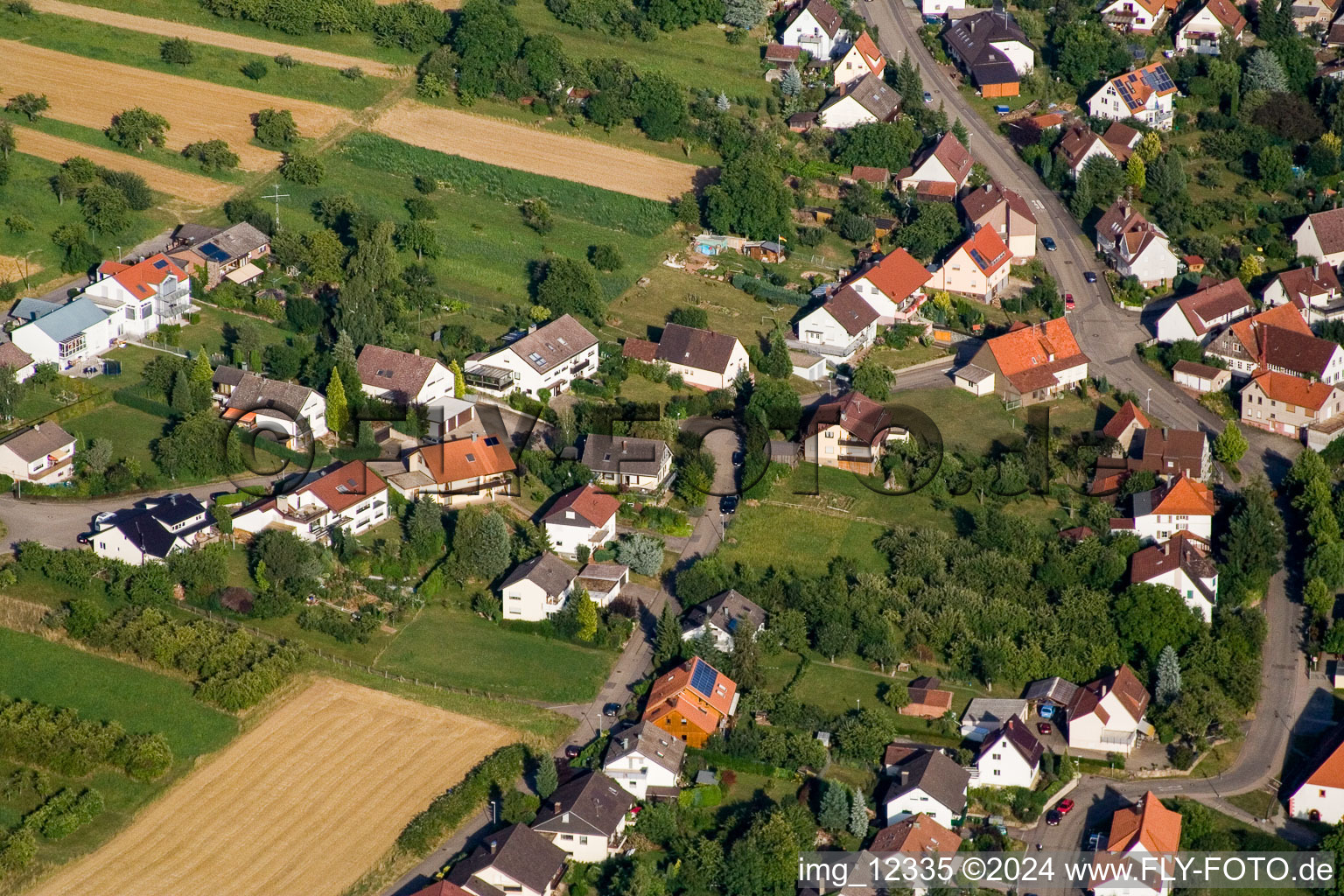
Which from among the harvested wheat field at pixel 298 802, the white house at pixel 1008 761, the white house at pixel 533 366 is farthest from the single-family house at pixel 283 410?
the white house at pixel 1008 761

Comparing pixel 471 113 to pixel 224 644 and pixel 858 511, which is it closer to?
pixel 858 511

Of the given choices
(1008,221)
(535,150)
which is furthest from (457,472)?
(1008,221)

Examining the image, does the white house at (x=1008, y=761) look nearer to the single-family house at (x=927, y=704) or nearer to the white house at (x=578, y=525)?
the single-family house at (x=927, y=704)

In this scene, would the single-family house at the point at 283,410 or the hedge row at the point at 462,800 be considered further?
the single-family house at the point at 283,410

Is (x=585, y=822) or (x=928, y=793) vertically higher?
(x=585, y=822)

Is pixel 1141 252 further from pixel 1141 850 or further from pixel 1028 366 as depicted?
pixel 1141 850

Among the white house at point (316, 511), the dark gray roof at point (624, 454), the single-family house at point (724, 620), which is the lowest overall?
the single-family house at point (724, 620)
